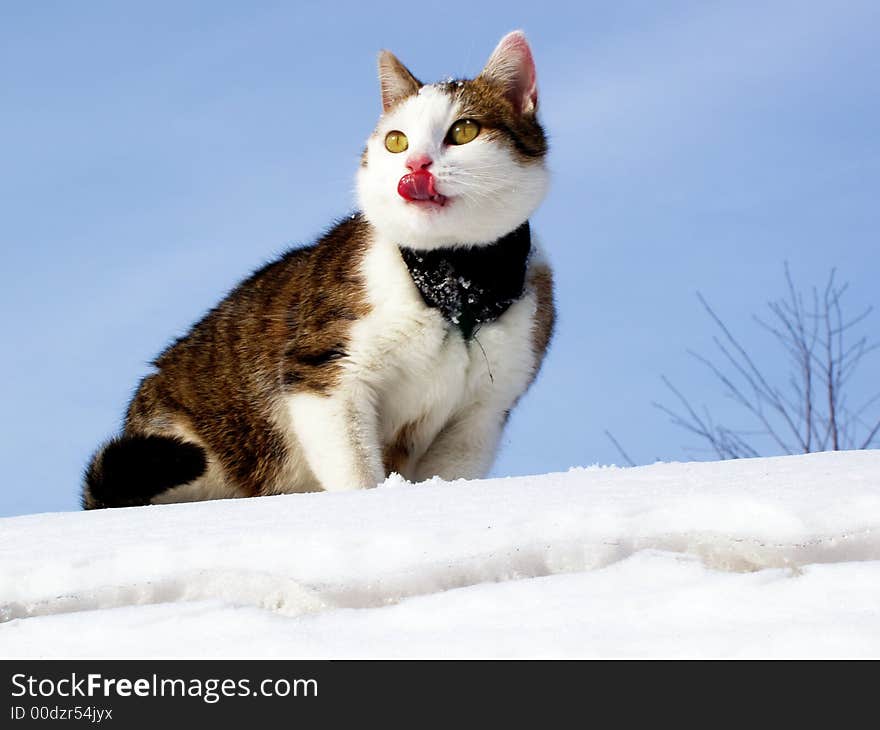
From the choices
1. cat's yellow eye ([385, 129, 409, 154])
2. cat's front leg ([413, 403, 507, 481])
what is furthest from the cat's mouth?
cat's front leg ([413, 403, 507, 481])

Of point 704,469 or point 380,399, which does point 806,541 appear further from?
point 380,399

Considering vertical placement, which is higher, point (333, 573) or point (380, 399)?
point (380, 399)

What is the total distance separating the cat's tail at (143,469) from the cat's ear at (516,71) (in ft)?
6.52

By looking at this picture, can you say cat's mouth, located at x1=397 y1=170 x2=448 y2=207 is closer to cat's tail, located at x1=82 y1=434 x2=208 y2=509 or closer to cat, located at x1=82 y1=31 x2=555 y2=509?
cat, located at x1=82 y1=31 x2=555 y2=509

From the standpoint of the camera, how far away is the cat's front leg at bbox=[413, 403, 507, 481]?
4.54 metres

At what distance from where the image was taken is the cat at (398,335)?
4156 millimetres

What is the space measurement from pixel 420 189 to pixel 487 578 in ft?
6.95

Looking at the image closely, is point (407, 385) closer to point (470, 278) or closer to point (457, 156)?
point (470, 278)

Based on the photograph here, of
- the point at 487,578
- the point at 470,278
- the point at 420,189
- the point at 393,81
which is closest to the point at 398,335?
the point at 470,278

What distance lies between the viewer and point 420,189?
158 inches

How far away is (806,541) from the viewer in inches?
88.9

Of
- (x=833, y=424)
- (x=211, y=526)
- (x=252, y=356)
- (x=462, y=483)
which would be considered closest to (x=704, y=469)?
(x=462, y=483)

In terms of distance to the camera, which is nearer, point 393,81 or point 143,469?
point 143,469
